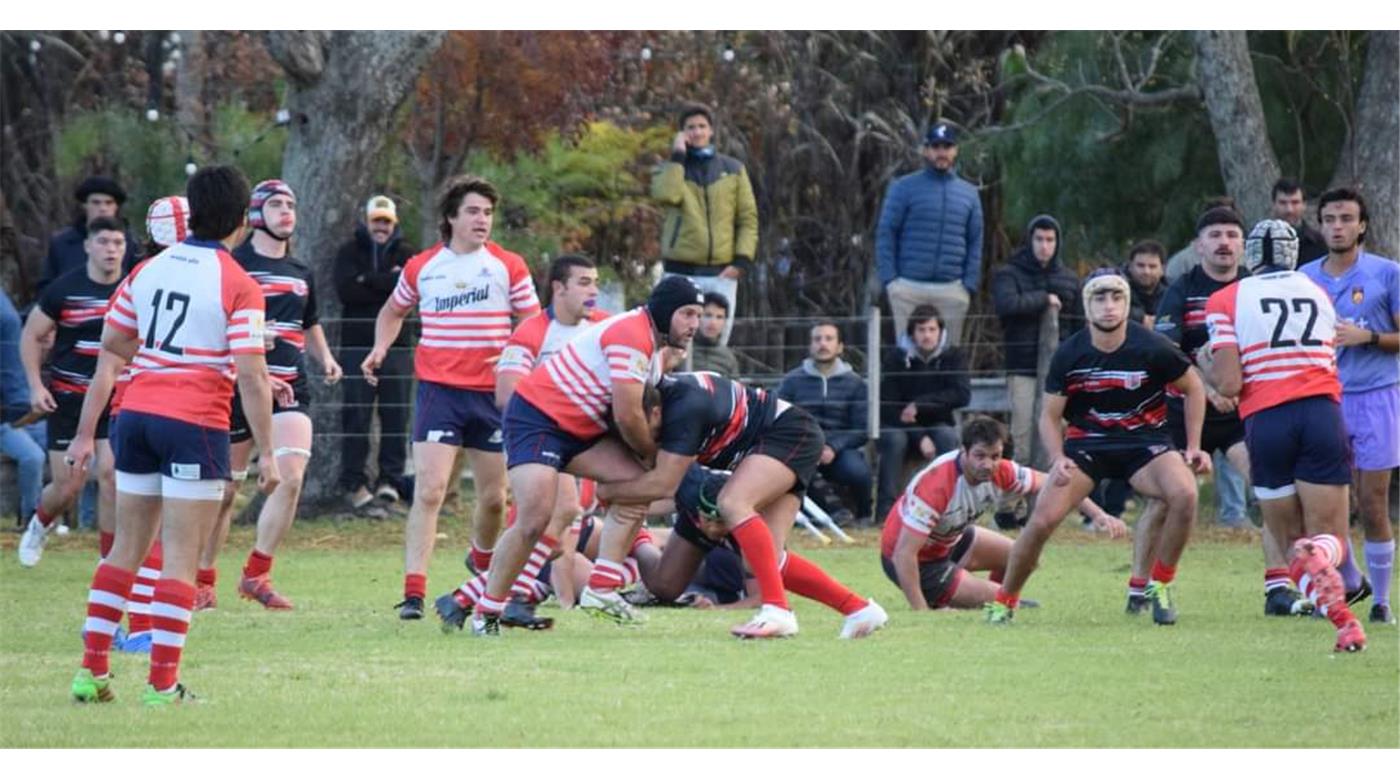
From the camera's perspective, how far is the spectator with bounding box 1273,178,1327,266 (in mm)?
16203

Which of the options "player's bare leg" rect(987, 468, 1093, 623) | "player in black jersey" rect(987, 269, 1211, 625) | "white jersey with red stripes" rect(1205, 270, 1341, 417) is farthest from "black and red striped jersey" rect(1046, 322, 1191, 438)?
"white jersey with red stripes" rect(1205, 270, 1341, 417)

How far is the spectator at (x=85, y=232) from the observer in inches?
580

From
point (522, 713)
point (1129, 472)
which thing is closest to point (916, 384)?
point (1129, 472)

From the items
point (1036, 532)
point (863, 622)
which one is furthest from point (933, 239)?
point (863, 622)

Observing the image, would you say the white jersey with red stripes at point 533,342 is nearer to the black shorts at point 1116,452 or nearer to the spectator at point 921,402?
the black shorts at point 1116,452

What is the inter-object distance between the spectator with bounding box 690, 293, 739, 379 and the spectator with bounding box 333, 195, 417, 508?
2454mm

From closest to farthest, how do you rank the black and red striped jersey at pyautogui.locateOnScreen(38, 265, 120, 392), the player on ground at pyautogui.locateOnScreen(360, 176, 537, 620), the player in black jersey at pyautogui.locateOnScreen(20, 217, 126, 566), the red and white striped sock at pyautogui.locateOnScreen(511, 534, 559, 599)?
the red and white striped sock at pyautogui.locateOnScreen(511, 534, 559, 599) < the player on ground at pyautogui.locateOnScreen(360, 176, 537, 620) < the player in black jersey at pyautogui.locateOnScreen(20, 217, 126, 566) < the black and red striped jersey at pyautogui.locateOnScreen(38, 265, 120, 392)

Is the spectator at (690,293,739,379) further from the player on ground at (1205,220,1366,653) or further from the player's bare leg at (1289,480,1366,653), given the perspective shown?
the player's bare leg at (1289,480,1366,653)

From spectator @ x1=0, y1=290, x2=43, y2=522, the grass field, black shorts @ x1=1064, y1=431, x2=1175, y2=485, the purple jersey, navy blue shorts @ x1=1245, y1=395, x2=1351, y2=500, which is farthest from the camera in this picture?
spectator @ x1=0, y1=290, x2=43, y2=522

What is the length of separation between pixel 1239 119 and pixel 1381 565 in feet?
27.6

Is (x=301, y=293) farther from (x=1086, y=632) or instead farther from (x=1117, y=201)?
(x=1117, y=201)

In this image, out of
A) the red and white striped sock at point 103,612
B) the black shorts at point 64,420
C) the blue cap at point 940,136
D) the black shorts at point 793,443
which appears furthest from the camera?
the blue cap at point 940,136

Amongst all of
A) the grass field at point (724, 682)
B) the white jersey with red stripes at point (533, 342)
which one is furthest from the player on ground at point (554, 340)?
the grass field at point (724, 682)

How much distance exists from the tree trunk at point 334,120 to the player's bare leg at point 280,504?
21.6 feet
